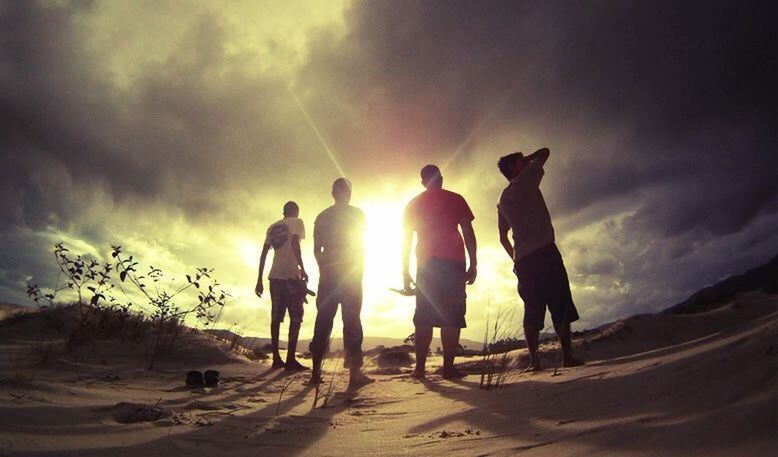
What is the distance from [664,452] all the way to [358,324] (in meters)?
3.89

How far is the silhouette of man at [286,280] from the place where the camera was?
258 inches

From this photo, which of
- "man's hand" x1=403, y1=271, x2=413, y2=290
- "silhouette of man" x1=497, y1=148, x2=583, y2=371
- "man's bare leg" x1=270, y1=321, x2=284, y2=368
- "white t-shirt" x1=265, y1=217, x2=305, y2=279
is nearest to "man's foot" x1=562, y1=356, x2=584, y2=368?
"silhouette of man" x1=497, y1=148, x2=583, y2=371

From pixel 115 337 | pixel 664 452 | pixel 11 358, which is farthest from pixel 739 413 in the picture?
pixel 115 337

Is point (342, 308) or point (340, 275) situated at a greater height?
point (340, 275)

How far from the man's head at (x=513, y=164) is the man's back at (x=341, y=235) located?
1.61 metres

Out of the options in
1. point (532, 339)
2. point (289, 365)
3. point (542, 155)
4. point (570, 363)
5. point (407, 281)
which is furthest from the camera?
point (289, 365)

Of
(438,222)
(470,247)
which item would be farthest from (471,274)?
(438,222)

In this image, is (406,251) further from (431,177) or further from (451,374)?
(451,374)

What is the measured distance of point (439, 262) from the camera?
5.08m

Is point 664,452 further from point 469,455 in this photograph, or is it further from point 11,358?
point 11,358

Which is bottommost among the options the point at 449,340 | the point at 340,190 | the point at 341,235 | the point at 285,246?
the point at 449,340

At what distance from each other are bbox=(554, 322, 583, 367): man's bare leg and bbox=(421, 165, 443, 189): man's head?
203cm

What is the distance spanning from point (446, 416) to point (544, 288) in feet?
8.16

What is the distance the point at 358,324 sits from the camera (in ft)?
16.1
